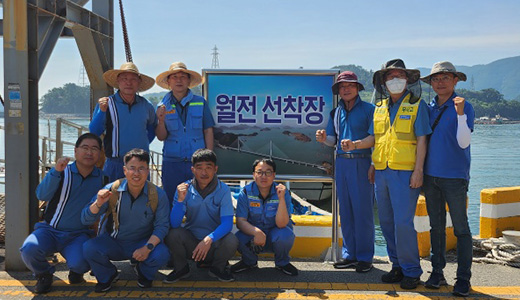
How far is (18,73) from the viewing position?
4.51m

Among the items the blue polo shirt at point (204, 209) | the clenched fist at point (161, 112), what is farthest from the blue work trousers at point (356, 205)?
the clenched fist at point (161, 112)

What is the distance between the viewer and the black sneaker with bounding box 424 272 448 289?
423 centimetres

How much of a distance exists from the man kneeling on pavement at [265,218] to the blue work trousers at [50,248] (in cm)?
136

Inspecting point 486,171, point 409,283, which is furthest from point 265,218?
point 486,171

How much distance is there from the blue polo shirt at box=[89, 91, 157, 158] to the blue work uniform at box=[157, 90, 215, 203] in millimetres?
231

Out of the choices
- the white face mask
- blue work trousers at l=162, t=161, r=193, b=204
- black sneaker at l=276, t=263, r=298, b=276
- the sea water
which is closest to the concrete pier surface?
black sneaker at l=276, t=263, r=298, b=276

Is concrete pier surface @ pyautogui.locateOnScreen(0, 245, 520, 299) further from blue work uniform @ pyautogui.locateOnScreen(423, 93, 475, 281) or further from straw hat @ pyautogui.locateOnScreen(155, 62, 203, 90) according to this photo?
straw hat @ pyautogui.locateOnScreen(155, 62, 203, 90)

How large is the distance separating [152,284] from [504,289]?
3.01m

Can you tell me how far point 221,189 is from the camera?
441 cm

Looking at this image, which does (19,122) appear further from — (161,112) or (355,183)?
(355,183)

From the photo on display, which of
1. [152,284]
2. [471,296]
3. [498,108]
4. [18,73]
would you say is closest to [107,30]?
[18,73]

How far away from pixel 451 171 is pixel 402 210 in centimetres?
52

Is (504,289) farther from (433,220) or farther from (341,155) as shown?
(341,155)

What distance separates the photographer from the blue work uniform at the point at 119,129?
4.63m
